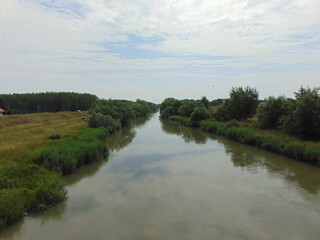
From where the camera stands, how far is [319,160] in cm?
1955

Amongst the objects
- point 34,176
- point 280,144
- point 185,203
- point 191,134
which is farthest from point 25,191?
point 191,134

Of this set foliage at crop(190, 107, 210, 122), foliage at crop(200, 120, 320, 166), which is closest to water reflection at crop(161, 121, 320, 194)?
foliage at crop(200, 120, 320, 166)

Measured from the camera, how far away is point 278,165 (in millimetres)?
20984

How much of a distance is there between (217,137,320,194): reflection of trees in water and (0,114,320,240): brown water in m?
0.06

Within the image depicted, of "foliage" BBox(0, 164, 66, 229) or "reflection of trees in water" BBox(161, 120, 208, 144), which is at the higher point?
"foliage" BBox(0, 164, 66, 229)

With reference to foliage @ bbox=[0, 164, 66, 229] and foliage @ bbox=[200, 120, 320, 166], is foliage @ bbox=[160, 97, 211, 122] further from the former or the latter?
foliage @ bbox=[0, 164, 66, 229]

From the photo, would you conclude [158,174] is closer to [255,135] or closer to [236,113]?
[255,135]

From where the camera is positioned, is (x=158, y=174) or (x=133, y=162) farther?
(x=133, y=162)

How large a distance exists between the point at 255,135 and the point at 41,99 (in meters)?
83.9

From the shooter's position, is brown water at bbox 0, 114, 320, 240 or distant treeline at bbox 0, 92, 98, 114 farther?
distant treeline at bbox 0, 92, 98, 114

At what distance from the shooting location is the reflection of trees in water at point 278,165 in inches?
654

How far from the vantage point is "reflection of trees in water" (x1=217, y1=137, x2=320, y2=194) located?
16612 mm

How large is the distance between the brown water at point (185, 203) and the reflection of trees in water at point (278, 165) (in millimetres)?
63

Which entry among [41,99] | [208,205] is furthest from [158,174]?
[41,99]
